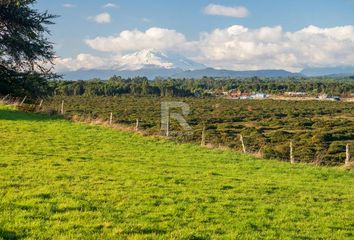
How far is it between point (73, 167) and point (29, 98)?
790 inches

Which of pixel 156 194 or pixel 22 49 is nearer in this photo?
pixel 156 194

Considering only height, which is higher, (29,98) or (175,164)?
(29,98)

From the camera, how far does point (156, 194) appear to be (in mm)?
11484

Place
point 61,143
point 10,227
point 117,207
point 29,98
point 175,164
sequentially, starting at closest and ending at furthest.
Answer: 1. point 10,227
2. point 117,207
3. point 175,164
4. point 61,143
5. point 29,98

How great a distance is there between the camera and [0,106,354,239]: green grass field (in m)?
8.50

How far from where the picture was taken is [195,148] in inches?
899

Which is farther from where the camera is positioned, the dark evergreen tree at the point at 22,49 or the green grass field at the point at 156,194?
the dark evergreen tree at the point at 22,49

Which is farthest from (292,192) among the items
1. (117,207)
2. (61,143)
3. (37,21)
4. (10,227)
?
(37,21)

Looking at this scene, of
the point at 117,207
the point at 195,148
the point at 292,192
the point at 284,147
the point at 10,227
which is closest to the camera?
the point at 10,227

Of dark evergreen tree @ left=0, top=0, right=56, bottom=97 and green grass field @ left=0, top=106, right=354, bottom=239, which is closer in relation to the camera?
green grass field @ left=0, top=106, right=354, bottom=239

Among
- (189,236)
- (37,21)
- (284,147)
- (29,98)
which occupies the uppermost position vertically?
(37,21)

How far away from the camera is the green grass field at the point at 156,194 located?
8.50m

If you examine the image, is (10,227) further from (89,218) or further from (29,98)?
(29,98)

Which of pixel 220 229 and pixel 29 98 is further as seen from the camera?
pixel 29 98
